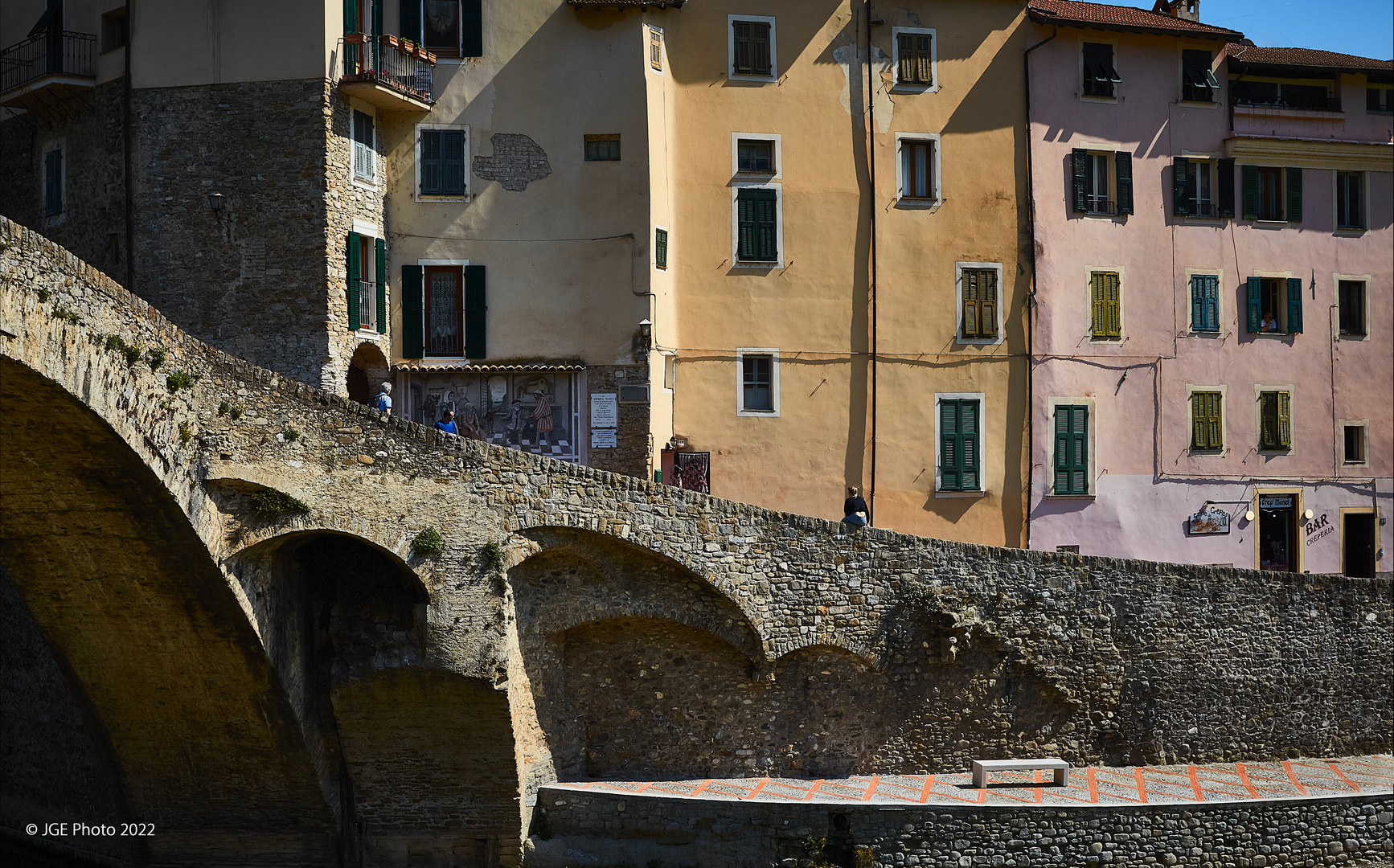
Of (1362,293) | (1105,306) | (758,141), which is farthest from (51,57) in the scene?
(1362,293)

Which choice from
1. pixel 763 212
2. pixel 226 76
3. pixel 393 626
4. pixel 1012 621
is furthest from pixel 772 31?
pixel 393 626

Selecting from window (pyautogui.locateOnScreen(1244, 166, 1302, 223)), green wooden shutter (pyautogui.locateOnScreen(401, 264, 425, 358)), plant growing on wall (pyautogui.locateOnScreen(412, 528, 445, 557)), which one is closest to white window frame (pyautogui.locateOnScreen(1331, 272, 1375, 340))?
window (pyautogui.locateOnScreen(1244, 166, 1302, 223))

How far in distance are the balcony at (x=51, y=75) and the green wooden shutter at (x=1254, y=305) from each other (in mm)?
27826

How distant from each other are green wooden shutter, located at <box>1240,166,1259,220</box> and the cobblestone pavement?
1409cm

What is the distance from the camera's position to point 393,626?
75.2ft

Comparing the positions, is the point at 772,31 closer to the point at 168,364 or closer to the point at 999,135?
the point at 999,135

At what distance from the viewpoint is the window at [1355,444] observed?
35.8 metres

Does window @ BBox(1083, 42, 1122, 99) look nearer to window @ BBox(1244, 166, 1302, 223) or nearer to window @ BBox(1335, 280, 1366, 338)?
window @ BBox(1244, 166, 1302, 223)

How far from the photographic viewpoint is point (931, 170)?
32312mm

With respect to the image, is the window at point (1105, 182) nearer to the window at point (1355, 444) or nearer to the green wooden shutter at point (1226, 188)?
the green wooden shutter at point (1226, 188)

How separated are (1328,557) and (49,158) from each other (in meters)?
32.7

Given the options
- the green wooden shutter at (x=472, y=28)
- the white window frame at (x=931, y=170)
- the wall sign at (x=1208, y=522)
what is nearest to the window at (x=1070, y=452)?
the wall sign at (x=1208, y=522)

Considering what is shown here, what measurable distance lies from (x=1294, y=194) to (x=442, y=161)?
21516 millimetres

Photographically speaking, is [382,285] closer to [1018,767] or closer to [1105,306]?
[1018,767]
